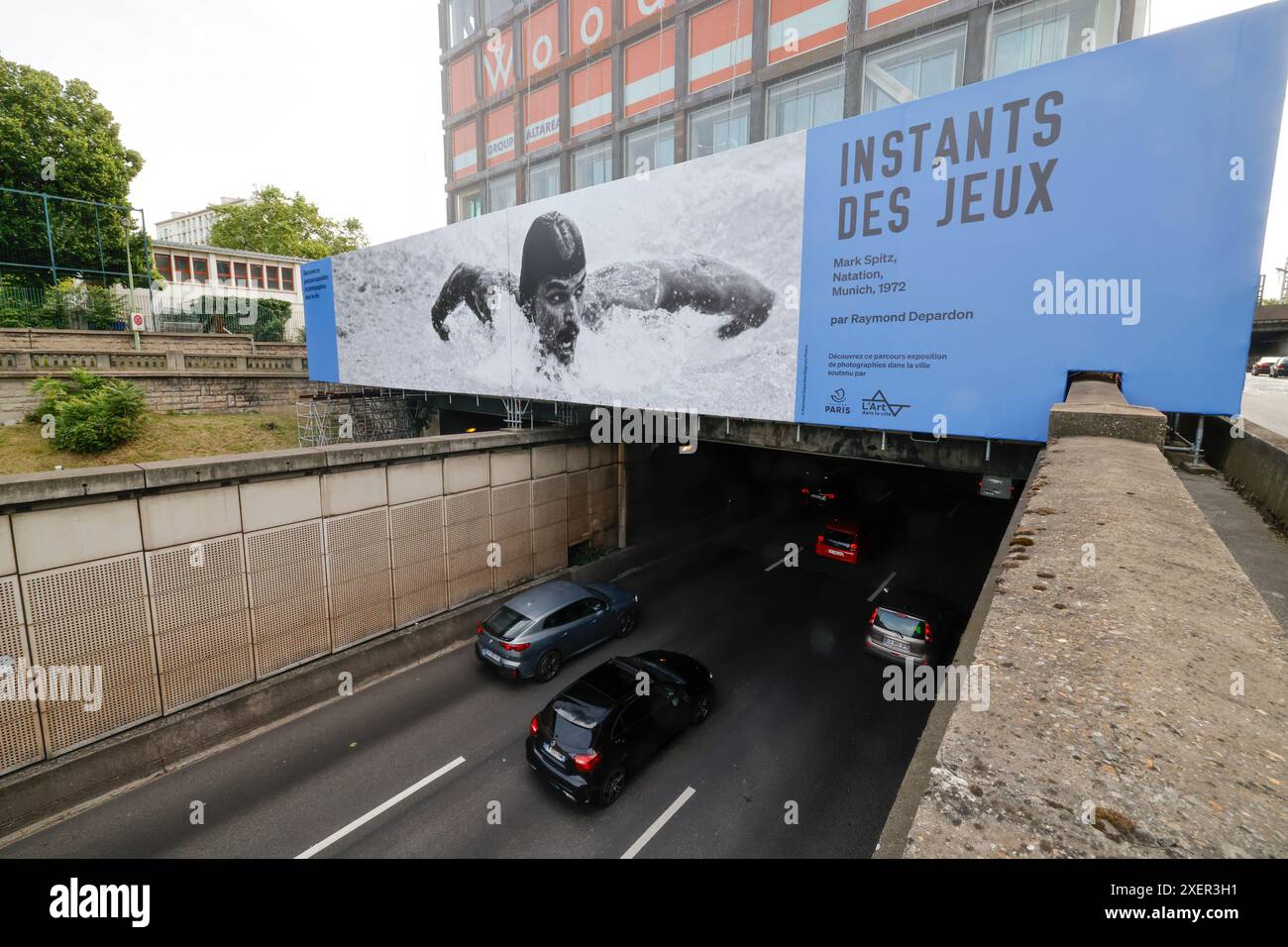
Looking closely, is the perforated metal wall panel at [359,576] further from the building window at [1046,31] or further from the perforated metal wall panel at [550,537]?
the building window at [1046,31]

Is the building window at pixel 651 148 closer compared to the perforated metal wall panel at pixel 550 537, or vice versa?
the perforated metal wall panel at pixel 550 537

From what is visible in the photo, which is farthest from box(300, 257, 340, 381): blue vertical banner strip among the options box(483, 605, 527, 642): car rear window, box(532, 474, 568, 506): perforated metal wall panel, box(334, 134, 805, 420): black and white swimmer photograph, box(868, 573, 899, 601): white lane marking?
box(868, 573, 899, 601): white lane marking

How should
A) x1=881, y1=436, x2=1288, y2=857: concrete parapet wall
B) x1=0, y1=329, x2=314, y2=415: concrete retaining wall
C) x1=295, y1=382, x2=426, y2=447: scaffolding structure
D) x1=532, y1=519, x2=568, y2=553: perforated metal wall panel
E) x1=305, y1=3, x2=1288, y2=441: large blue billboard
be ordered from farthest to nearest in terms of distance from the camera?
x1=295, y1=382, x2=426, y2=447: scaffolding structure
x1=0, y1=329, x2=314, y2=415: concrete retaining wall
x1=532, y1=519, x2=568, y2=553: perforated metal wall panel
x1=305, y1=3, x2=1288, y2=441: large blue billboard
x1=881, y1=436, x2=1288, y2=857: concrete parapet wall

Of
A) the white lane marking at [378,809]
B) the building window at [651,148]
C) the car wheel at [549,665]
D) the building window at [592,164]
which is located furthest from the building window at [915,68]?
the white lane marking at [378,809]

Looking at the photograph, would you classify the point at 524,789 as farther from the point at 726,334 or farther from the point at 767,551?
the point at 767,551

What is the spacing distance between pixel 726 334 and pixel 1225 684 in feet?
39.7

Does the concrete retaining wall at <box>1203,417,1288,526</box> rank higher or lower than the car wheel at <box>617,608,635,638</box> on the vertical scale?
higher

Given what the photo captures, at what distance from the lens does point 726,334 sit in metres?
13.9

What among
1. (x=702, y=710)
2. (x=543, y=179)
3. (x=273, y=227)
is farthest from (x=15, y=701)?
(x=273, y=227)

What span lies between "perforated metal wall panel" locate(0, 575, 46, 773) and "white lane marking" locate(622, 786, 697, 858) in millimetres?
9409

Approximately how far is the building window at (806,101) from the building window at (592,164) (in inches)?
344

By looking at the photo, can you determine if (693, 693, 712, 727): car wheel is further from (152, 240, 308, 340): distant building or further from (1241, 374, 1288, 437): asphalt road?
(152, 240, 308, 340): distant building

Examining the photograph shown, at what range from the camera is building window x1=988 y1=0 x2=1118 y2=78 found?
53.1 ft

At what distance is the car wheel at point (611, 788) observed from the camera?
9.42 metres
